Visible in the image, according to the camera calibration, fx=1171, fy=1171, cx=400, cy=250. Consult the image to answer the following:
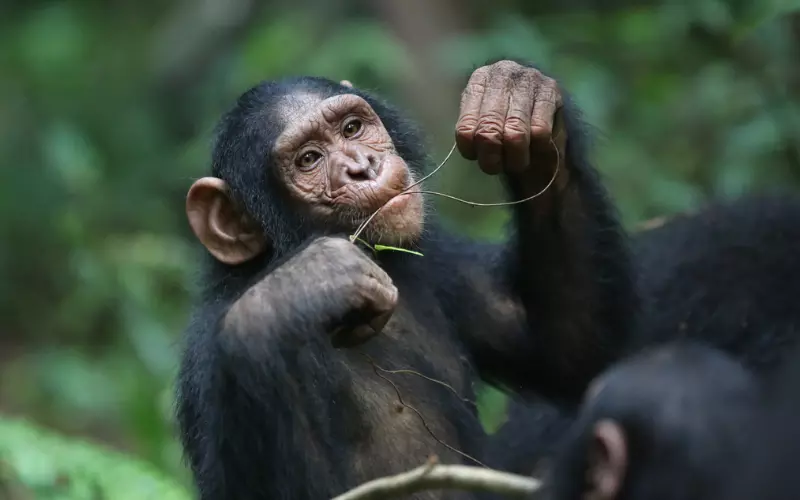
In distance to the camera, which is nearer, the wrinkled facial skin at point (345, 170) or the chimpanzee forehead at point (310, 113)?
the wrinkled facial skin at point (345, 170)

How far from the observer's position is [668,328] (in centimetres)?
489

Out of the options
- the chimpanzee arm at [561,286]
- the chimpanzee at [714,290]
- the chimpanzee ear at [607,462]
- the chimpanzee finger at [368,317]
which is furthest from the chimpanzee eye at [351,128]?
the chimpanzee ear at [607,462]

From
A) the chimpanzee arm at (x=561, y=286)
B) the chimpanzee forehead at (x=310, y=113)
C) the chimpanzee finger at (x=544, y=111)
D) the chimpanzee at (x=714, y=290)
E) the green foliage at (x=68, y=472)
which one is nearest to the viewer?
the chimpanzee finger at (x=544, y=111)

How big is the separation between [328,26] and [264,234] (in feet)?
22.8

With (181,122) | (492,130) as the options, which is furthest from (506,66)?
(181,122)

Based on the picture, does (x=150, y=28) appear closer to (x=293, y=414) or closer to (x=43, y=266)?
(x=43, y=266)

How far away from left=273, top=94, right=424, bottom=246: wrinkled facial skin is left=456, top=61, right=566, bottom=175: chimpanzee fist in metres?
0.31

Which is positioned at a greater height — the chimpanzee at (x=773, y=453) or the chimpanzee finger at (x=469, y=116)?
the chimpanzee finger at (x=469, y=116)

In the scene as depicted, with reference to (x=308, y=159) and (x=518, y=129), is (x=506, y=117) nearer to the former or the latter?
(x=518, y=129)

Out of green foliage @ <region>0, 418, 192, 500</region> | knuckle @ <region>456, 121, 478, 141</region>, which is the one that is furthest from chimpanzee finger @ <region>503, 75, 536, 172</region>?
green foliage @ <region>0, 418, 192, 500</region>

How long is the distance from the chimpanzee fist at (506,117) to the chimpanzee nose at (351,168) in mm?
362

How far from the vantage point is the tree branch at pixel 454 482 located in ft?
8.56

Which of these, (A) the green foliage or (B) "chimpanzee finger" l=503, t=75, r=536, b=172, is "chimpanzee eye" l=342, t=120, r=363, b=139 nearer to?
(B) "chimpanzee finger" l=503, t=75, r=536, b=172

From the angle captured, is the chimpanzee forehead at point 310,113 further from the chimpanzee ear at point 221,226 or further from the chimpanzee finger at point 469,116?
the chimpanzee finger at point 469,116
